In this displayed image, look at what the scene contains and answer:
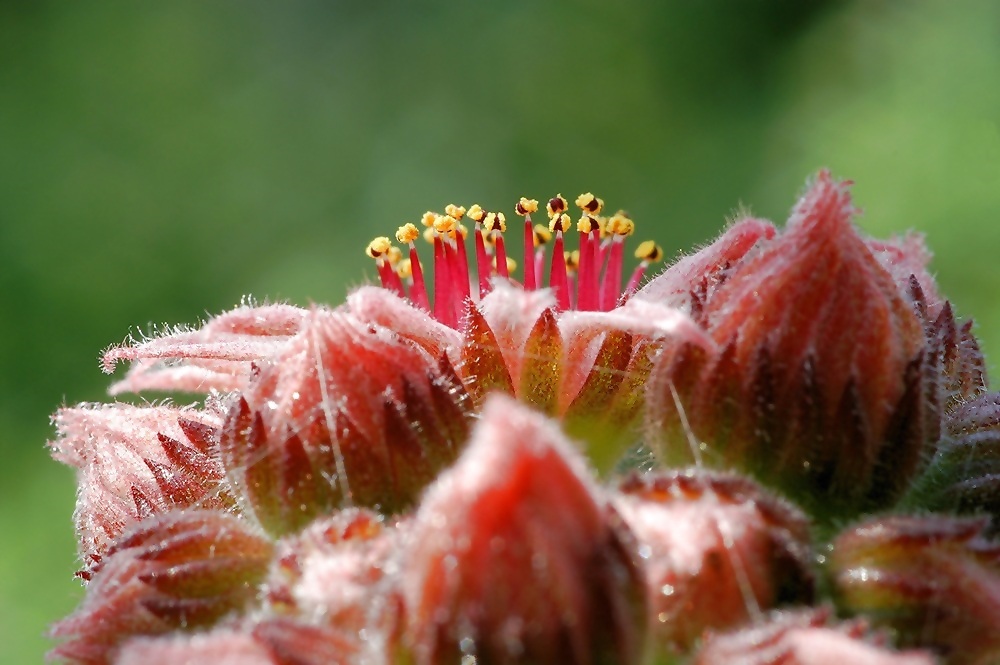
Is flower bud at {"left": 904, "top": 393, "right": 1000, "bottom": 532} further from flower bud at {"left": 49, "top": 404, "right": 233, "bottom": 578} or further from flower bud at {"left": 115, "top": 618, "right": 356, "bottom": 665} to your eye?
flower bud at {"left": 49, "top": 404, "right": 233, "bottom": 578}

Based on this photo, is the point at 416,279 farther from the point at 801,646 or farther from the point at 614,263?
the point at 801,646

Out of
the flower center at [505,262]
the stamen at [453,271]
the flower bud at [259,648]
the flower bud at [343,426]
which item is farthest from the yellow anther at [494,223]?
the flower bud at [259,648]

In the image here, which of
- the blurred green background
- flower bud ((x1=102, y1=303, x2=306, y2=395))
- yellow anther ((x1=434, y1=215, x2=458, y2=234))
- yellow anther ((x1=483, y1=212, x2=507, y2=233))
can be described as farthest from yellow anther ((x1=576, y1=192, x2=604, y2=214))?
the blurred green background

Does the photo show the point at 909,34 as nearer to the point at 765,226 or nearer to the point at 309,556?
the point at 765,226

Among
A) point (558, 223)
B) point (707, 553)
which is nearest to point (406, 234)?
point (558, 223)

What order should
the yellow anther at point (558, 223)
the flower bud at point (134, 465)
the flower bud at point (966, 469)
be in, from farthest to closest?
the yellow anther at point (558, 223) → the flower bud at point (134, 465) → the flower bud at point (966, 469)

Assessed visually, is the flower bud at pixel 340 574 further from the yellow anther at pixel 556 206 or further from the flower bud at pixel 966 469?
the yellow anther at pixel 556 206
